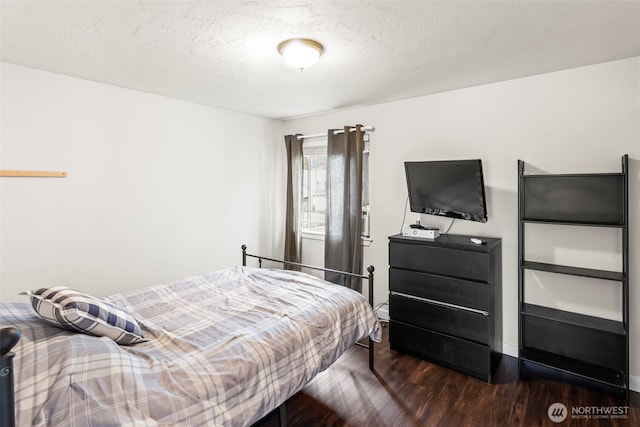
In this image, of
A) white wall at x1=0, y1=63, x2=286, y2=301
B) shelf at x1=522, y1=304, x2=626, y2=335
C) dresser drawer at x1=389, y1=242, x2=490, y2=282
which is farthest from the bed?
shelf at x1=522, y1=304, x2=626, y2=335

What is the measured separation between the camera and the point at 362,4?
Answer: 1723 mm

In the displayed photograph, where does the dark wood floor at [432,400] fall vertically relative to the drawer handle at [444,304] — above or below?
below

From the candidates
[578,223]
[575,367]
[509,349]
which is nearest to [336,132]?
[578,223]

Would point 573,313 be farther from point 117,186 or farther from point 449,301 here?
point 117,186

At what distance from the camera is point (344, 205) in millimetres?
3883

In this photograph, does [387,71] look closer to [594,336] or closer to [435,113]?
[435,113]

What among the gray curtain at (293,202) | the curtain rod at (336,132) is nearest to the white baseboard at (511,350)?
the gray curtain at (293,202)

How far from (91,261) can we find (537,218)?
3.75 meters

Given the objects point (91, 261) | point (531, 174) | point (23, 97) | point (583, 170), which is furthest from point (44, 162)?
point (583, 170)

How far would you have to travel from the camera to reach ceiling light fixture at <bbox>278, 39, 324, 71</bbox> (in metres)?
2.11

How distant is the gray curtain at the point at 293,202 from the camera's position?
4.45 m

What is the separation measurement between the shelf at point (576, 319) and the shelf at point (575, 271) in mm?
359

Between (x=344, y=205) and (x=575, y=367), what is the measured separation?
96.5 inches

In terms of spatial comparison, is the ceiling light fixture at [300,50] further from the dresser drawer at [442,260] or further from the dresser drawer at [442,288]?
the dresser drawer at [442,288]
